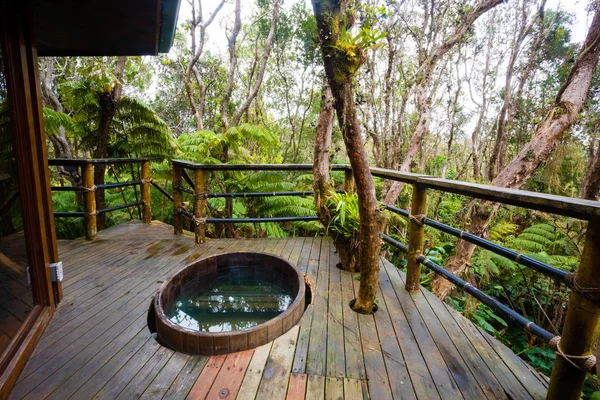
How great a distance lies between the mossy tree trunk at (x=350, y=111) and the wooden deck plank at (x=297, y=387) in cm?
65

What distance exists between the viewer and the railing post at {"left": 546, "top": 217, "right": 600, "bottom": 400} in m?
0.93

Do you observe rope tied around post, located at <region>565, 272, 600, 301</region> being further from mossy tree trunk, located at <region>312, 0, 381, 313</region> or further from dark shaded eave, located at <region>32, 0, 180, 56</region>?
dark shaded eave, located at <region>32, 0, 180, 56</region>

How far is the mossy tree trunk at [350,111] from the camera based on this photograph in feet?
4.46

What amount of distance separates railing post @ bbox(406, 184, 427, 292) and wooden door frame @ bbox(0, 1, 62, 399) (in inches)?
87.3

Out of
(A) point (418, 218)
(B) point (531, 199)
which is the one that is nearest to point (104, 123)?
(A) point (418, 218)

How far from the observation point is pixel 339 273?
91.5 inches

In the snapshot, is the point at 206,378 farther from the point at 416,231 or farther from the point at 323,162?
the point at 323,162

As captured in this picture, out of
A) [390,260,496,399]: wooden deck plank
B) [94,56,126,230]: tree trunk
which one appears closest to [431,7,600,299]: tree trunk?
[390,260,496,399]: wooden deck plank

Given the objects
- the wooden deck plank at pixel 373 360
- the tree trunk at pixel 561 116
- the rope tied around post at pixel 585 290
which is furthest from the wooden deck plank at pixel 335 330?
the tree trunk at pixel 561 116

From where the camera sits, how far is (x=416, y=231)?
1.93m

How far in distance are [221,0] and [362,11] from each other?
20.8ft

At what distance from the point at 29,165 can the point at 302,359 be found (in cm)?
178

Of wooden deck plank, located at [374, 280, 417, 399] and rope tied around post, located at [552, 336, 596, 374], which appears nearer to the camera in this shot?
rope tied around post, located at [552, 336, 596, 374]

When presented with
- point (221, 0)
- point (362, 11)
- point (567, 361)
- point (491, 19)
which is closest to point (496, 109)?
point (491, 19)
